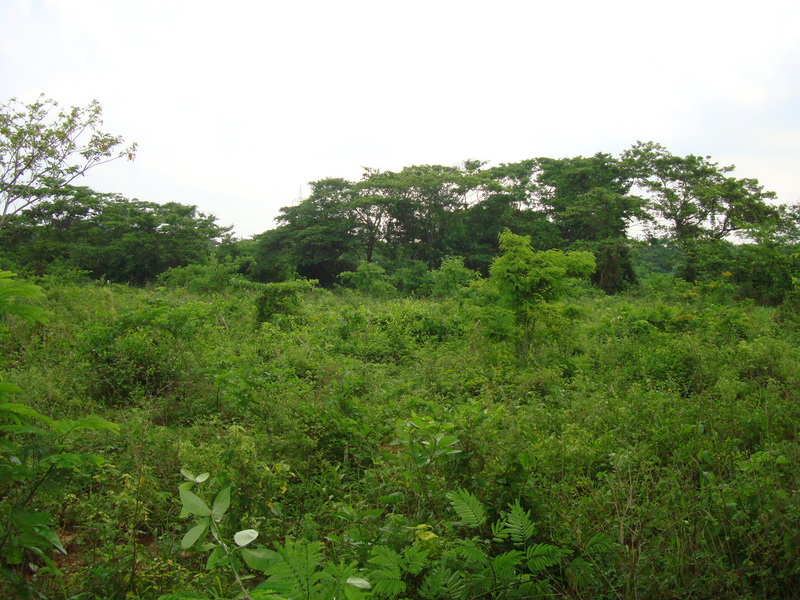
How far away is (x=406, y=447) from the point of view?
2855mm

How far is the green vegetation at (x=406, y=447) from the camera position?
2107 mm

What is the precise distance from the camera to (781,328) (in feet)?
27.1

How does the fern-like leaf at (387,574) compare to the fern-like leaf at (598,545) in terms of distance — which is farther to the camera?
the fern-like leaf at (598,545)

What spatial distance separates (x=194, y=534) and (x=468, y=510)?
49.9 inches

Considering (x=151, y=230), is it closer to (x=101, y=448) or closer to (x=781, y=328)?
(x=101, y=448)

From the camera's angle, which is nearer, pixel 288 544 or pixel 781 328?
pixel 288 544

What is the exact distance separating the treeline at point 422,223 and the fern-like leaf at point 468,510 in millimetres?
16899

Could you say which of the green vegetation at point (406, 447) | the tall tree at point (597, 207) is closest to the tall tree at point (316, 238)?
the tall tree at point (597, 207)

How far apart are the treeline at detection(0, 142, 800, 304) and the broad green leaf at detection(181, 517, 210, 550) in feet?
58.0

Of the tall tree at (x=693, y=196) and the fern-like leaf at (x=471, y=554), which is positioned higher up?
the tall tree at (x=693, y=196)

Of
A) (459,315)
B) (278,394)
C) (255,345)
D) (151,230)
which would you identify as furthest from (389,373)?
(151,230)

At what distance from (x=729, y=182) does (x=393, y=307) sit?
1776 cm

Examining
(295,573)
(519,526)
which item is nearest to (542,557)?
(519,526)

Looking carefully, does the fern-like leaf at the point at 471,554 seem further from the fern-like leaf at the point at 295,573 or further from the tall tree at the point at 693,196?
the tall tree at the point at 693,196
